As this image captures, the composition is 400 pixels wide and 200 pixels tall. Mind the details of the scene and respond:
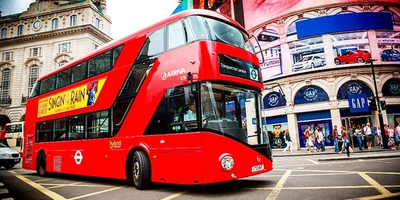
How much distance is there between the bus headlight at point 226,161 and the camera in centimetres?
517

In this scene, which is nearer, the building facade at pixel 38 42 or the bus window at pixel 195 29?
the bus window at pixel 195 29

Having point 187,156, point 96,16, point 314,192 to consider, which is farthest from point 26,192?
point 96,16

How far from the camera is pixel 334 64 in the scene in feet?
70.4

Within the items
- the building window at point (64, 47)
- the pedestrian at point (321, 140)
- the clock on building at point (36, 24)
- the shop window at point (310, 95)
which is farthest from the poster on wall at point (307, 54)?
the clock on building at point (36, 24)

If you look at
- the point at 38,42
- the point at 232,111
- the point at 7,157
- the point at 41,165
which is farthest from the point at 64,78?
the point at 38,42

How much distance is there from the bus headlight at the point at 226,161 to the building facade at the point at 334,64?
53.0ft

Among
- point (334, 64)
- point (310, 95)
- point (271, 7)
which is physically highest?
point (271, 7)

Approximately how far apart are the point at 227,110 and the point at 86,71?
526 centimetres

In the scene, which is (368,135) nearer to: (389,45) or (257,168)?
(389,45)

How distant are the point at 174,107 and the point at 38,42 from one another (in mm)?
42182

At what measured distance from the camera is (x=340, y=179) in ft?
20.9

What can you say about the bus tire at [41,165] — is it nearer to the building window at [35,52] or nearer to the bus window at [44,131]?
the bus window at [44,131]

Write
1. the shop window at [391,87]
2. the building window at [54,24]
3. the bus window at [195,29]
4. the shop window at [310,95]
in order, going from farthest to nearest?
the building window at [54,24], the shop window at [310,95], the shop window at [391,87], the bus window at [195,29]

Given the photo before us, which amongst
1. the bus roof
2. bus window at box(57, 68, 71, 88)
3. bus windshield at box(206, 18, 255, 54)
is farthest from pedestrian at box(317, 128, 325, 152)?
bus window at box(57, 68, 71, 88)
